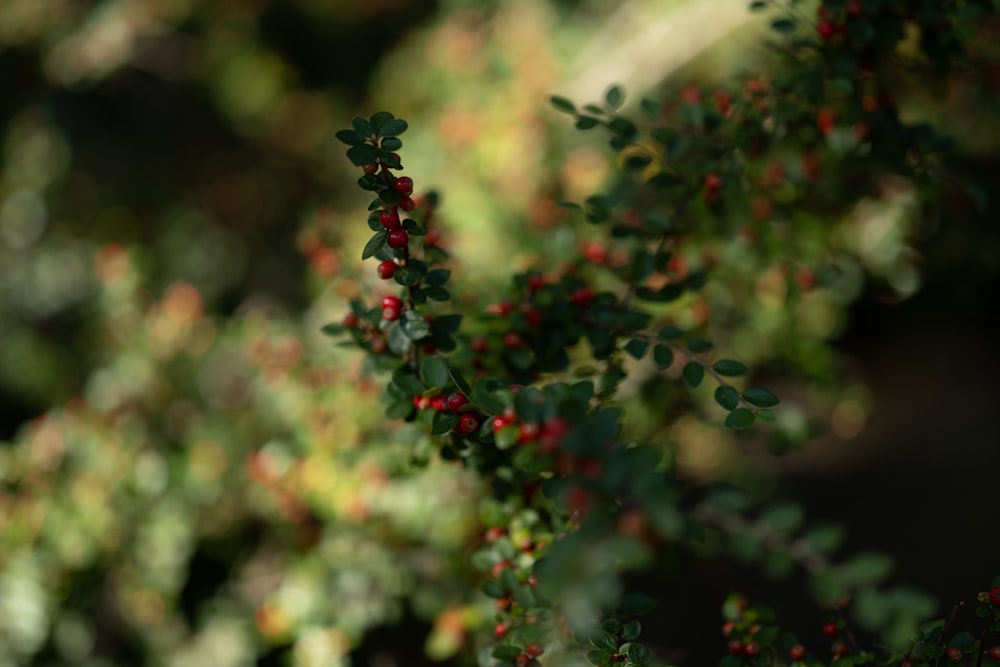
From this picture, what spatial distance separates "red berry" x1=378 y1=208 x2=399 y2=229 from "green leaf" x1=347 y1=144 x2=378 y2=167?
0.22 feet

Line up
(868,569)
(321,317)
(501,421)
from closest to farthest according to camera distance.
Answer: (501,421), (868,569), (321,317)

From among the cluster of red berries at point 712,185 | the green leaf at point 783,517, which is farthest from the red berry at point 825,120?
the green leaf at point 783,517

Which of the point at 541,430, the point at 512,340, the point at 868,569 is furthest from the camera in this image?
the point at 512,340

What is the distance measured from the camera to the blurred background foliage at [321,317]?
1854 millimetres

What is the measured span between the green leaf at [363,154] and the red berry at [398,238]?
0.32 feet

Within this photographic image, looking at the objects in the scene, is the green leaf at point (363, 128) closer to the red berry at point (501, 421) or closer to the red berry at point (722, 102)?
the red berry at point (501, 421)

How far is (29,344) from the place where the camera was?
3.34 metres

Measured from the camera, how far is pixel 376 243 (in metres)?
1.04

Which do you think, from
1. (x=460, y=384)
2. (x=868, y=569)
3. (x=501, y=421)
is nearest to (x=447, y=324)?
(x=460, y=384)

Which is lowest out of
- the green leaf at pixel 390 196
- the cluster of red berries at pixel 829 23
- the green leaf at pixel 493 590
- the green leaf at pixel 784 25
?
the green leaf at pixel 493 590

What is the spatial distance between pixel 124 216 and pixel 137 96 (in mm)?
945

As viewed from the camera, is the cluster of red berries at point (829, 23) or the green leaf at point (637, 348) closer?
the green leaf at point (637, 348)

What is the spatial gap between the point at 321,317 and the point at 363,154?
5.19 ft

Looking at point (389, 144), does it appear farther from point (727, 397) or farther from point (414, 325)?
point (727, 397)
